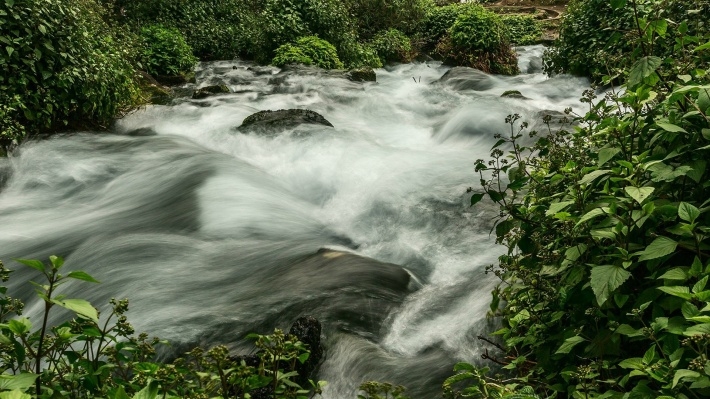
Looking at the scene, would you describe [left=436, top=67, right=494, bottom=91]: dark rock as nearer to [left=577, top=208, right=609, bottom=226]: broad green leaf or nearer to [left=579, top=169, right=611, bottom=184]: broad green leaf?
[left=579, top=169, right=611, bottom=184]: broad green leaf

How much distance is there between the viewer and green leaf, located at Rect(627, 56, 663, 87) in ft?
7.79

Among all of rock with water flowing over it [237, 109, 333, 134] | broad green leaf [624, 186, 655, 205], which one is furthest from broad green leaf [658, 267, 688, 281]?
rock with water flowing over it [237, 109, 333, 134]

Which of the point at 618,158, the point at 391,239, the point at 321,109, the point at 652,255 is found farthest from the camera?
the point at 321,109

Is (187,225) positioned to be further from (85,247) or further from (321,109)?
(321,109)

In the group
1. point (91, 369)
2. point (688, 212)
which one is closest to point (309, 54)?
point (688, 212)

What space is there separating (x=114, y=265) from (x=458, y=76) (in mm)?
8938

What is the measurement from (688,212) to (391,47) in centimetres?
1327

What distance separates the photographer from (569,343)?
225 centimetres

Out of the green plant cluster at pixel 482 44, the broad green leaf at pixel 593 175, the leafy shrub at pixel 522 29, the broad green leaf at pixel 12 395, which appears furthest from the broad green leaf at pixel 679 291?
the leafy shrub at pixel 522 29

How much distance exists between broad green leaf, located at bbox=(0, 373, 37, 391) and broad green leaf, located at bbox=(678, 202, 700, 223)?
6.85ft

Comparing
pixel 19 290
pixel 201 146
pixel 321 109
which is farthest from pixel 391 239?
pixel 321 109

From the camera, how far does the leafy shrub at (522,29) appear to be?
1783cm

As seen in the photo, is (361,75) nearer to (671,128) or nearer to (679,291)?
(671,128)

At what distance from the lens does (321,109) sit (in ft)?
31.3
